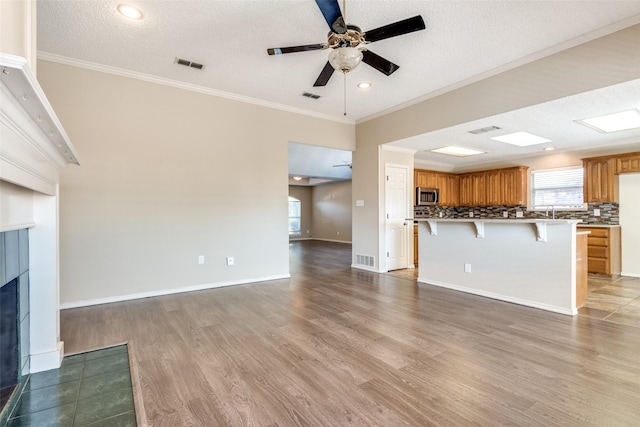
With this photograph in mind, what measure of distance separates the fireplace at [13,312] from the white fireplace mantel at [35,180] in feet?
0.21

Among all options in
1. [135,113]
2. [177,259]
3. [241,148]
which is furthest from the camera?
[241,148]

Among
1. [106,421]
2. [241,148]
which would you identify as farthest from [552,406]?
[241,148]

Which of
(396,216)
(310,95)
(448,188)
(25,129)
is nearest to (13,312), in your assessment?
(25,129)

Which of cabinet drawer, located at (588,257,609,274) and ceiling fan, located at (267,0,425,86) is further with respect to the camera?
cabinet drawer, located at (588,257,609,274)

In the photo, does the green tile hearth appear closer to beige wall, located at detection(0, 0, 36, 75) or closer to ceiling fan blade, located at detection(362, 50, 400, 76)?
beige wall, located at detection(0, 0, 36, 75)

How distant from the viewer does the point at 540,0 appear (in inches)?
104

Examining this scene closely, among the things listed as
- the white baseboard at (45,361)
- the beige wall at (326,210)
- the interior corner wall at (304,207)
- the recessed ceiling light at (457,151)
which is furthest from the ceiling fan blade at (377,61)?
the interior corner wall at (304,207)

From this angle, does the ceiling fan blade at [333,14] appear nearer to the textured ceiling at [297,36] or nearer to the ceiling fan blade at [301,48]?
the ceiling fan blade at [301,48]

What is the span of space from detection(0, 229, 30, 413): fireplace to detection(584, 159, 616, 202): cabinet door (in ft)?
27.4

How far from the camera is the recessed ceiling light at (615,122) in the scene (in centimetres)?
407

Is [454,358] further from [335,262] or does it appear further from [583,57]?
[335,262]

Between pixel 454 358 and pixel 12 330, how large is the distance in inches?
123

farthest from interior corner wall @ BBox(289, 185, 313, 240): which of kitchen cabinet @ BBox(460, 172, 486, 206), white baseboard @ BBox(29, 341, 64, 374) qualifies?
white baseboard @ BBox(29, 341, 64, 374)

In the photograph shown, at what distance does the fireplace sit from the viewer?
1.76m
